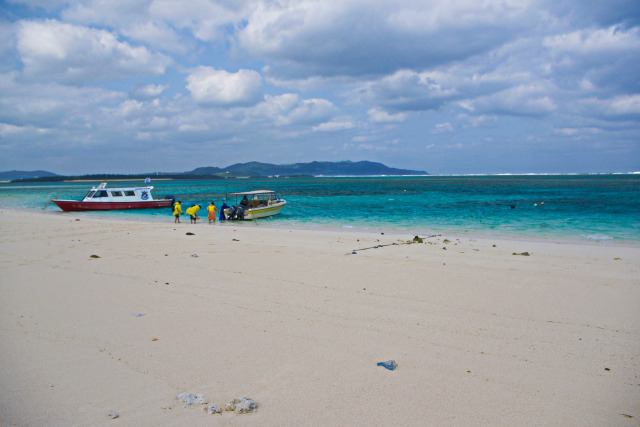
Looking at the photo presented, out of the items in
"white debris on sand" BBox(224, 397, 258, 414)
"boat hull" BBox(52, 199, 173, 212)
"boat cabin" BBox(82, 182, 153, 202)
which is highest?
"boat cabin" BBox(82, 182, 153, 202)

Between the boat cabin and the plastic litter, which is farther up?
the boat cabin

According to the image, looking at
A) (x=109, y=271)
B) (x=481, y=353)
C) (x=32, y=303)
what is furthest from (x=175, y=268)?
(x=481, y=353)

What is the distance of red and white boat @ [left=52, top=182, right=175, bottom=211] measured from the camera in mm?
38156

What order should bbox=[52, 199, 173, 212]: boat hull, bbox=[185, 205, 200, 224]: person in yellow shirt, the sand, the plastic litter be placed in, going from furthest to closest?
bbox=[52, 199, 173, 212]: boat hull → bbox=[185, 205, 200, 224]: person in yellow shirt → the plastic litter → the sand

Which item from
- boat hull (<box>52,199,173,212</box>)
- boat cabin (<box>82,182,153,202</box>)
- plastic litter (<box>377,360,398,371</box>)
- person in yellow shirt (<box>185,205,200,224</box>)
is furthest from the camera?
boat cabin (<box>82,182,153,202</box>)

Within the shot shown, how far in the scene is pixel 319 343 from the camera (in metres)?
5.51

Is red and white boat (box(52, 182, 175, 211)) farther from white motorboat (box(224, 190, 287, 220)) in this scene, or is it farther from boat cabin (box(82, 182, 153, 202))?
white motorboat (box(224, 190, 287, 220))

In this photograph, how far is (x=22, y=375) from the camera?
4508 millimetres

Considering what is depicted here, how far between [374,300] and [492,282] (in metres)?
3.17

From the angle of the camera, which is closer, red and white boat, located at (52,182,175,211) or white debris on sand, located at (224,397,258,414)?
white debris on sand, located at (224,397,258,414)

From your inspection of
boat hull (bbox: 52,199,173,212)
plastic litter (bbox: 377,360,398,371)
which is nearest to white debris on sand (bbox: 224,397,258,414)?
plastic litter (bbox: 377,360,398,371)

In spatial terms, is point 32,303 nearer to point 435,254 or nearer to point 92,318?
point 92,318

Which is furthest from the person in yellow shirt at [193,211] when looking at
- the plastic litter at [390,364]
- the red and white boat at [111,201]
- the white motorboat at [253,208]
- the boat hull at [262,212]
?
the plastic litter at [390,364]

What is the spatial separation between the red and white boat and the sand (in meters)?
30.6
